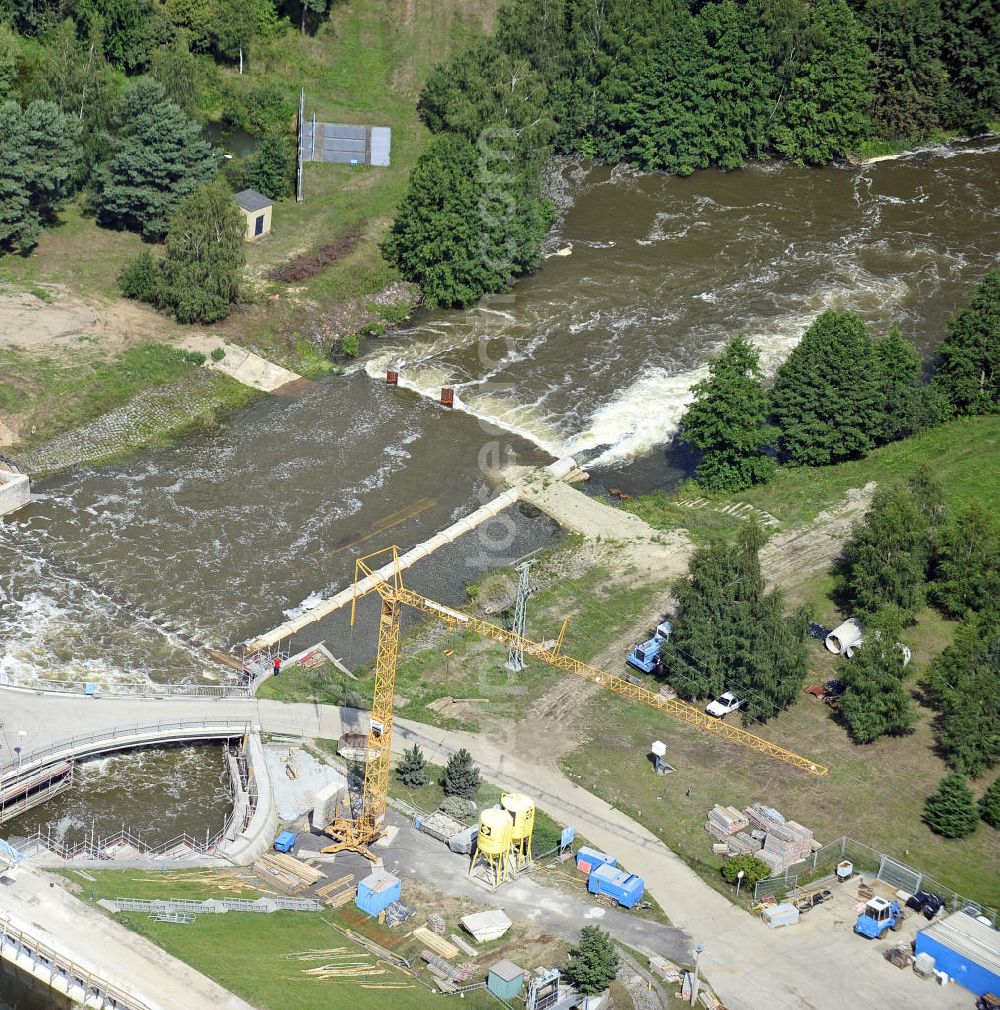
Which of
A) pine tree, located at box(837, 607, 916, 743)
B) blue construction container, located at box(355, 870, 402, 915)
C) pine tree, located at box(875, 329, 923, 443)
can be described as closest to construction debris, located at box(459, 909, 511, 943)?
blue construction container, located at box(355, 870, 402, 915)

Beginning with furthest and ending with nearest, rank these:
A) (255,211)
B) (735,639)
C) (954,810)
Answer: (255,211), (735,639), (954,810)

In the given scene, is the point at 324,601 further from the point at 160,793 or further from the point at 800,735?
the point at 800,735

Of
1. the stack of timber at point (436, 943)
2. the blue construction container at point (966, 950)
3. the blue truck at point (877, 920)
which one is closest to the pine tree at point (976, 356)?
the blue truck at point (877, 920)

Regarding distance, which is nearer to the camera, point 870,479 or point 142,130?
point 870,479

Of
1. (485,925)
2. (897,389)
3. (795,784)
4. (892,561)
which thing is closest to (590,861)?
Result: (485,925)

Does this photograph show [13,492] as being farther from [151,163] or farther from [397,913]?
[397,913]

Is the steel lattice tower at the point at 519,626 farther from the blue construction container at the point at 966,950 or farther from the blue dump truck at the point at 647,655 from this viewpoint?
the blue construction container at the point at 966,950
